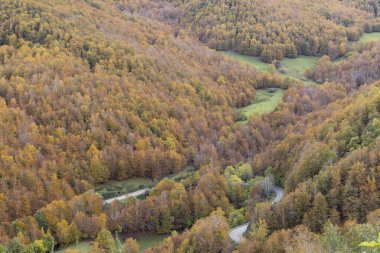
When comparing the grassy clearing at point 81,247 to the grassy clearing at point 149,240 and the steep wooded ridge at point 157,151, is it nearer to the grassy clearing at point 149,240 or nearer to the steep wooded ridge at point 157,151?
the steep wooded ridge at point 157,151

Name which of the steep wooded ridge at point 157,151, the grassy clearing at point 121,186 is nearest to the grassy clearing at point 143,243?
the steep wooded ridge at point 157,151

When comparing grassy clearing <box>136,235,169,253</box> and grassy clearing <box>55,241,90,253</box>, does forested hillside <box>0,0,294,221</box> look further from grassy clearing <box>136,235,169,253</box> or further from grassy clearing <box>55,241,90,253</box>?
grassy clearing <box>136,235,169,253</box>

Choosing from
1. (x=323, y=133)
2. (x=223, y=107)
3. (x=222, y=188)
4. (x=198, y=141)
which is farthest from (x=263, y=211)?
(x=223, y=107)

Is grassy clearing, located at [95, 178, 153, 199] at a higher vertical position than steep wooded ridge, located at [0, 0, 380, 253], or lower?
lower

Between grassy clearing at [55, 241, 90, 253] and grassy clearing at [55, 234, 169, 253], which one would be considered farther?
grassy clearing at [55, 234, 169, 253]

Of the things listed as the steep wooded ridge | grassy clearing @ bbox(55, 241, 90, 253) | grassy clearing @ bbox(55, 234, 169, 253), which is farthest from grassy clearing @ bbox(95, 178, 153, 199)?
grassy clearing @ bbox(55, 241, 90, 253)

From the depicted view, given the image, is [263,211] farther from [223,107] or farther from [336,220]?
[223,107]

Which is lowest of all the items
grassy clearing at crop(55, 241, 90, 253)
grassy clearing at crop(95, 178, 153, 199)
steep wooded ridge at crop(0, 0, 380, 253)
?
grassy clearing at crop(95, 178, 153, 199)
